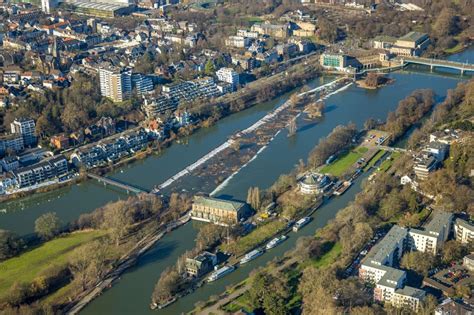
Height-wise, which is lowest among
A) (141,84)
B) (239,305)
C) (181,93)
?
(239,305)

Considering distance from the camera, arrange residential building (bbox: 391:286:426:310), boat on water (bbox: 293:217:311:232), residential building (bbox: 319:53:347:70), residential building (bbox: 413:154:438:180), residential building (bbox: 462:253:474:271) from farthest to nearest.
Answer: residential building (bbox: 319:53:347:70), residential building (bbox: 413:154:438:180), boat on water (bbox: 293:217:311:232), residential building (bbox: 462:253:474:271), residential building (bbox: 391:286:426:310)

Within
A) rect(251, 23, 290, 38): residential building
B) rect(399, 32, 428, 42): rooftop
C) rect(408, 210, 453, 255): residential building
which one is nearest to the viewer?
rect(408, 210, 453, 255): residential building

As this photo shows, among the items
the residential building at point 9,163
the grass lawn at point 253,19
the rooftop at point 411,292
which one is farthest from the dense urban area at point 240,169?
the grass lawn at point 253,19

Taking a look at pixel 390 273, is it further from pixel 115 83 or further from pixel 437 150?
pixel 115 83

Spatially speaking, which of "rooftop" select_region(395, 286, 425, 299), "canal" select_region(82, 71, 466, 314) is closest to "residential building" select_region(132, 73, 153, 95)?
"canal" select_region(82, 71, 466, 314)

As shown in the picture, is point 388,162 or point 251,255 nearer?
point 251,255

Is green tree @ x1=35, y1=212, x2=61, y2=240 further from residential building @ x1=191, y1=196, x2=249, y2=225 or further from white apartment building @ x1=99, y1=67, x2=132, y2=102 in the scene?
white apartment building @ x1=99, y1=67, x2=132, y2=102

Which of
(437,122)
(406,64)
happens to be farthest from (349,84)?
(437,122)

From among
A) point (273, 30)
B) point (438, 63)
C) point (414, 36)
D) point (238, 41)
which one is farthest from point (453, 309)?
point (273, 30)
